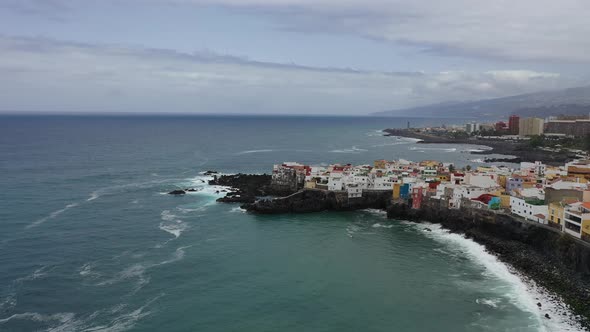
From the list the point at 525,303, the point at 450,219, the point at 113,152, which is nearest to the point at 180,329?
the point at 525,303

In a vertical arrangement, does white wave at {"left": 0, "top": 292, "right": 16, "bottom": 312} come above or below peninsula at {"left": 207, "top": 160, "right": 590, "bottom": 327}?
below

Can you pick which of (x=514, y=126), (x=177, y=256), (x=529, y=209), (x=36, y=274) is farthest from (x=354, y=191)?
(x=514, y=126)

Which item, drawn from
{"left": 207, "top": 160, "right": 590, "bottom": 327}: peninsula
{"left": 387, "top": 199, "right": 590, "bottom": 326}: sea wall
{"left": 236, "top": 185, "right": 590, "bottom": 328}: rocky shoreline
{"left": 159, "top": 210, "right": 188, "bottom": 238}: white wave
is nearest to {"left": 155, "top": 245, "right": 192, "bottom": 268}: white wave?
{"left": 159, "top": 210, "right": 188, "bottom": 238}: white wave

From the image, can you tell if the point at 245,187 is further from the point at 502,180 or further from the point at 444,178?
the point at 502,180

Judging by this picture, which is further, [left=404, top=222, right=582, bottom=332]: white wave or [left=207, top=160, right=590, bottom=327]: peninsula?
[left=207, top=160, right=590, bottom=327]: peninsula

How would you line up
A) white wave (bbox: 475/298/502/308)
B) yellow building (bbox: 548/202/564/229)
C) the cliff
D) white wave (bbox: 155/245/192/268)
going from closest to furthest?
white wave (bbox: 475/298/502/308) → white wave (bbox: 155/245/192/268) → yellow building (bbox: 548/202/564/229) → the cliff

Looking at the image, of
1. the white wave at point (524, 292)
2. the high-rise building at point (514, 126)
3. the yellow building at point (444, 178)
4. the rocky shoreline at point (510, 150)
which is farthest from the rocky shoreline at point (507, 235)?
the high-rise building at point (514, 126)

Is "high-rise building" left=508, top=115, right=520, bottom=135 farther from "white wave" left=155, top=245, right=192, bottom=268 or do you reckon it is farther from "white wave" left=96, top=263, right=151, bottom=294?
"white wave" left=96, top=263, right=151, bottom=294

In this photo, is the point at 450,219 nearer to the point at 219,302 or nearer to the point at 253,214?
the point at 253,214
